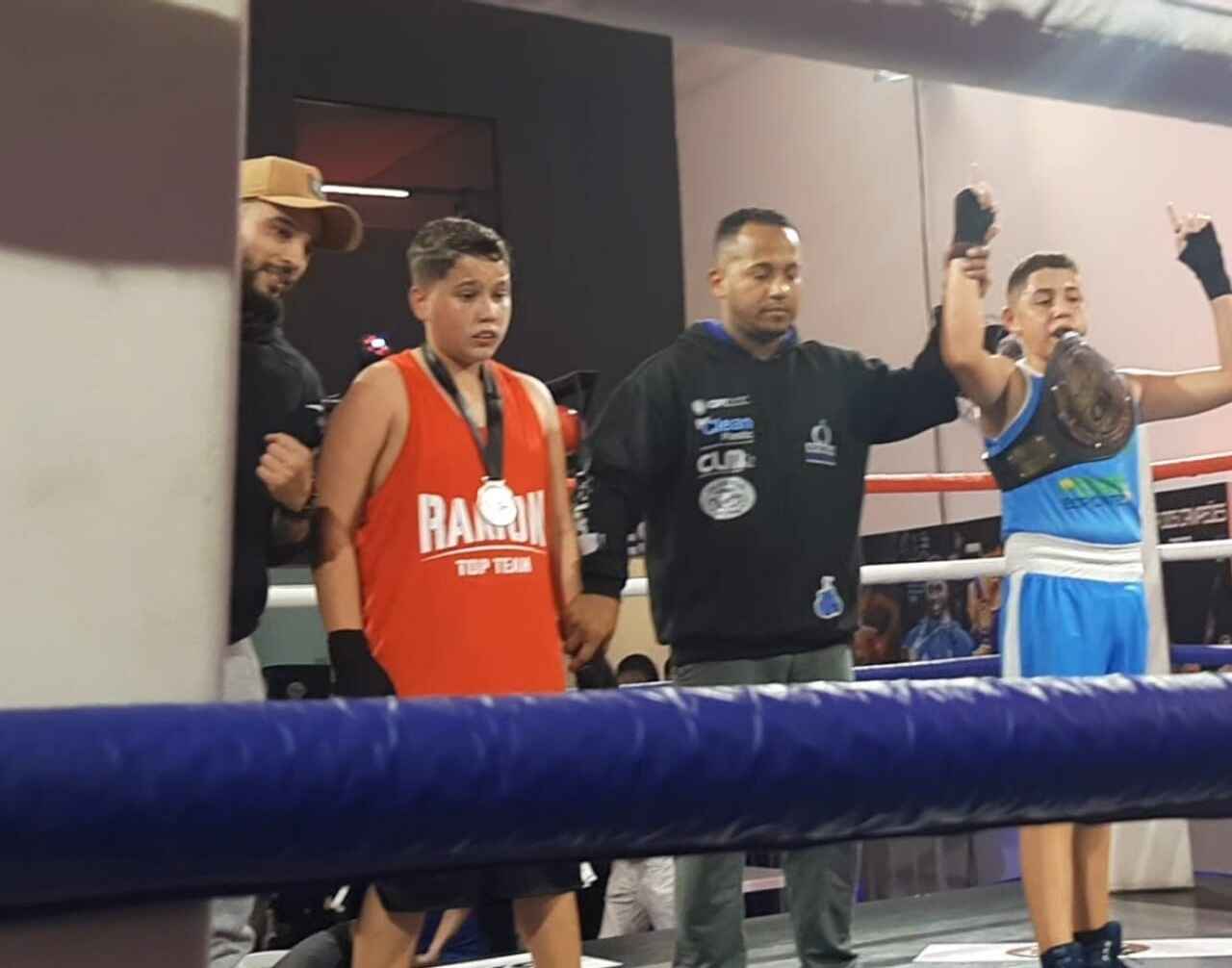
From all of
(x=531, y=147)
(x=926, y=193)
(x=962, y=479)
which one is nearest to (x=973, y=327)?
(x=962, y=479)

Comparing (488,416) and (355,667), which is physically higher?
(488,416)

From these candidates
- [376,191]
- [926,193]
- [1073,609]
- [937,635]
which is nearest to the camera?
[1073,609]

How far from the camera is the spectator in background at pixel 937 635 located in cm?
455

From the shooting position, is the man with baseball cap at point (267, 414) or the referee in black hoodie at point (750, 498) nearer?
the man with baseball cap at point (267, 414)

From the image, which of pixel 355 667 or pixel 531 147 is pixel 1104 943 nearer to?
pixel 355 667

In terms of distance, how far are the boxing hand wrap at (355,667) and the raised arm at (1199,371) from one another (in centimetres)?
106

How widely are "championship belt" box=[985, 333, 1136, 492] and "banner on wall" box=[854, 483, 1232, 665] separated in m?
2.19

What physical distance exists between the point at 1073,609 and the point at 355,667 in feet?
2.72

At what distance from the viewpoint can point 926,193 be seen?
548 centimetres

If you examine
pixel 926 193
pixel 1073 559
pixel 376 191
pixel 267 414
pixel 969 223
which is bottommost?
pixel 1073 559

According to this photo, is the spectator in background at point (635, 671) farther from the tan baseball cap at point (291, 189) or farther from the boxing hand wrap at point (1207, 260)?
the tan baseball cap at point (291, 189)

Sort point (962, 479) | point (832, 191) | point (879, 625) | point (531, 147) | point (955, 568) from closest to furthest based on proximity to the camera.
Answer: point (955, 568) → point (962, 479) → point (879, 625) → point (832, 191) → point (531, 147)

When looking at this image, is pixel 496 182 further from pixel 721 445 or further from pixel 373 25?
pixel 721 445

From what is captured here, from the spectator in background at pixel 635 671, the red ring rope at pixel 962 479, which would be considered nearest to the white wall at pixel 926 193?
the red ring rope at pixel 962 479
